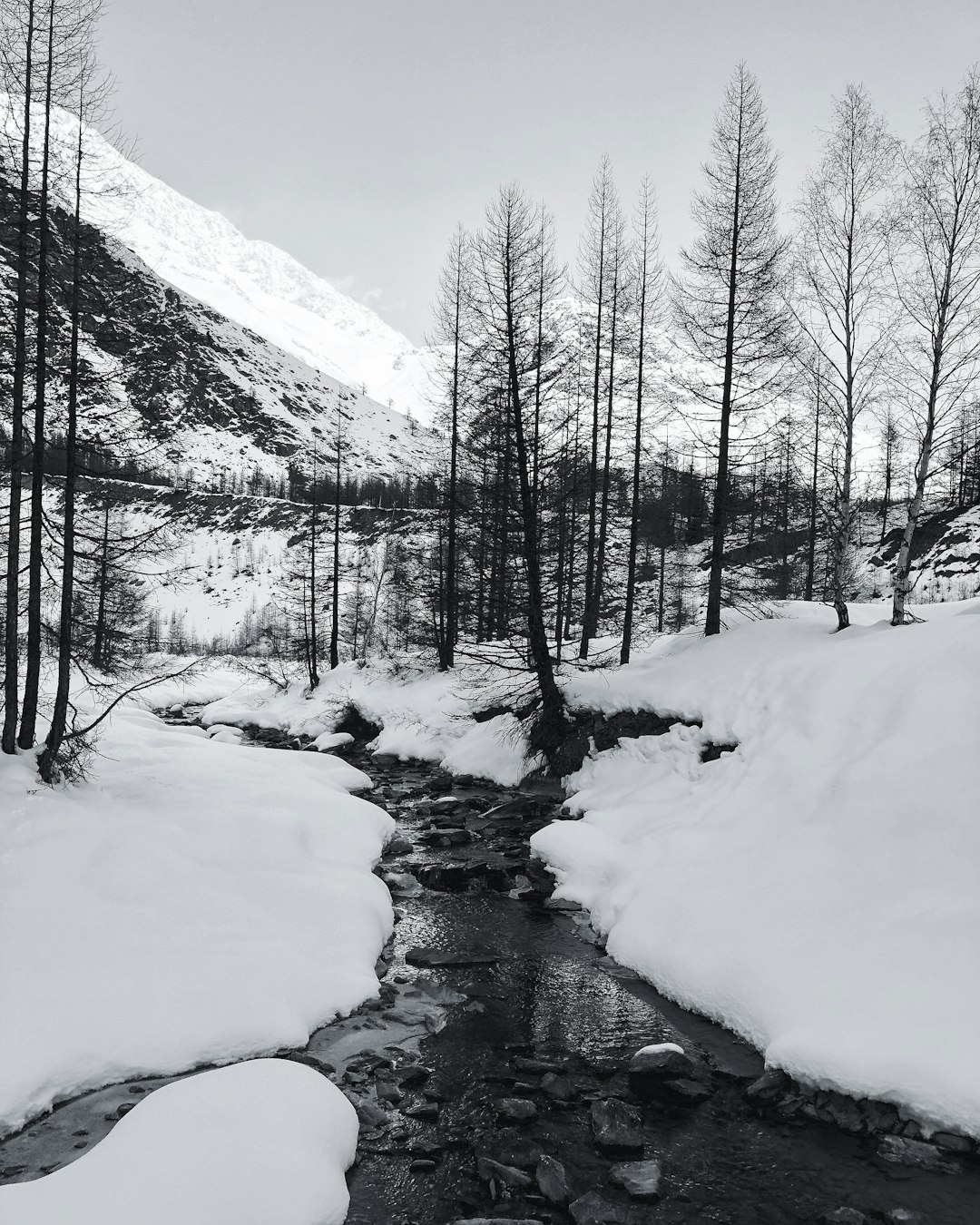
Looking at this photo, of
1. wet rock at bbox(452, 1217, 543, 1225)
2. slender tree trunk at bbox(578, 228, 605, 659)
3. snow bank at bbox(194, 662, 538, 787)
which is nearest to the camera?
wet rock at bbox(452, 1217, 543, 1225)

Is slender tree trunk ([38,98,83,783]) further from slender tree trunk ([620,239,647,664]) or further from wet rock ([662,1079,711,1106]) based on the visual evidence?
slender tree trunk ([620,239,647,664])

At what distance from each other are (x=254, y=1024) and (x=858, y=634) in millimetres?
12276

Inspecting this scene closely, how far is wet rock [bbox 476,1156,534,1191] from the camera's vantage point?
203 inches

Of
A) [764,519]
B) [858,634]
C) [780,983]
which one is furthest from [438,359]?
[780,983]

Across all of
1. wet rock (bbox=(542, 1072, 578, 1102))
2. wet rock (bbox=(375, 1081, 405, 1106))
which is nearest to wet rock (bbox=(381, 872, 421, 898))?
wet rock (bbox=(375, 1081, 405, 1106))

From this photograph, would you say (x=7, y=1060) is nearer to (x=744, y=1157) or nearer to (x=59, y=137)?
(x=744, y=1157)

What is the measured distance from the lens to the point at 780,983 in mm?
7152

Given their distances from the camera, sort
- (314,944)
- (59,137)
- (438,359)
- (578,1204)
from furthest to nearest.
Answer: (438,359) → (59,137) → (314,944) → (578,1204)

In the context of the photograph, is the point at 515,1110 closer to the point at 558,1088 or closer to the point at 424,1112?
the point at 558,1088

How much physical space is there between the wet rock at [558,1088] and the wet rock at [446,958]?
8.04ft

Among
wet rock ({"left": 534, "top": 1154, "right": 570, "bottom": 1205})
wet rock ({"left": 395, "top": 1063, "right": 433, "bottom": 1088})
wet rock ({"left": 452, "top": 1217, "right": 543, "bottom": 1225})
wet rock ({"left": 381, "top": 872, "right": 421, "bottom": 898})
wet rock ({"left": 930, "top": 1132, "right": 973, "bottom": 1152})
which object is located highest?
wet rock ({"left": 930, "top": 1132, "right": 973, "bottom": 1152})

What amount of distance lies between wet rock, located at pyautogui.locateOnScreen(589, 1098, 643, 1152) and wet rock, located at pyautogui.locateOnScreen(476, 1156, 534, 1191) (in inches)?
29.8

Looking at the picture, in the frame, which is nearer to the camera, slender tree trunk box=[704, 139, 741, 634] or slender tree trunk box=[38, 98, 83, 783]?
slender tree trunk box=[38, 98, 83, 783]

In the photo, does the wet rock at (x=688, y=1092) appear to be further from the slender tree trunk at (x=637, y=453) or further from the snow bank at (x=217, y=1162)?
the slender tree trunk at (x=637, y=453)
